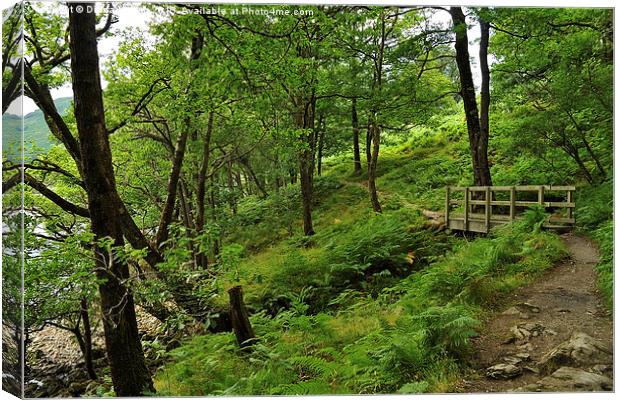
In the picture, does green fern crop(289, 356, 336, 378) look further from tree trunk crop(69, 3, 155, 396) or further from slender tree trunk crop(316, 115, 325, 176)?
slender tree trunk crop(316, 115, 325, 176)

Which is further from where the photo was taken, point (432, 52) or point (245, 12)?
point (432, 52)

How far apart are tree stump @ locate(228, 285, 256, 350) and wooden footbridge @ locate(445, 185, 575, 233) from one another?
254 centimetres

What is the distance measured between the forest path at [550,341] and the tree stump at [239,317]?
2096mm

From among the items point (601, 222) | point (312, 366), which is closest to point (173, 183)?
point (312, 366)

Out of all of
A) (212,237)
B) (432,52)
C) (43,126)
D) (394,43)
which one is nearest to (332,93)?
(394,43)

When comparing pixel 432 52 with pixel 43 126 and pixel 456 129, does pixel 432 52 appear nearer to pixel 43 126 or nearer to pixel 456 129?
pixel 456 129

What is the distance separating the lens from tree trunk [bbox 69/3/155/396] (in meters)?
3.63

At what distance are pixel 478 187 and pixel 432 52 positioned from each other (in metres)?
1.69

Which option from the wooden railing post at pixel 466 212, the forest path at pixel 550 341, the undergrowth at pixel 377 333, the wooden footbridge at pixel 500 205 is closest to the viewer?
the forest path at pixel 550 341

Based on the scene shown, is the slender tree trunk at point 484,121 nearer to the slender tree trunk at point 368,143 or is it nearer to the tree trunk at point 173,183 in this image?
the slender tree trunk at point 368,143

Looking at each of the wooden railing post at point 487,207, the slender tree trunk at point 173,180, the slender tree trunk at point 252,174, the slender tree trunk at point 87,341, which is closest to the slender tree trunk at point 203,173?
the slender tree trunk at point 173,180

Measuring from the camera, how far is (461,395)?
141 inches

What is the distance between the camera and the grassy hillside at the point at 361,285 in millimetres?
3768

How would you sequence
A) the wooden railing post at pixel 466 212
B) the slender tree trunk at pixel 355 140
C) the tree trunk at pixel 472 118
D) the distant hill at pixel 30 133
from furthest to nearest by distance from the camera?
the slender tree trunk at pixel 355 140 < the wooden railing post at pixel 466 212 < the tree trunk at pixel 472 118 < the distant hill at pixel 30 133
